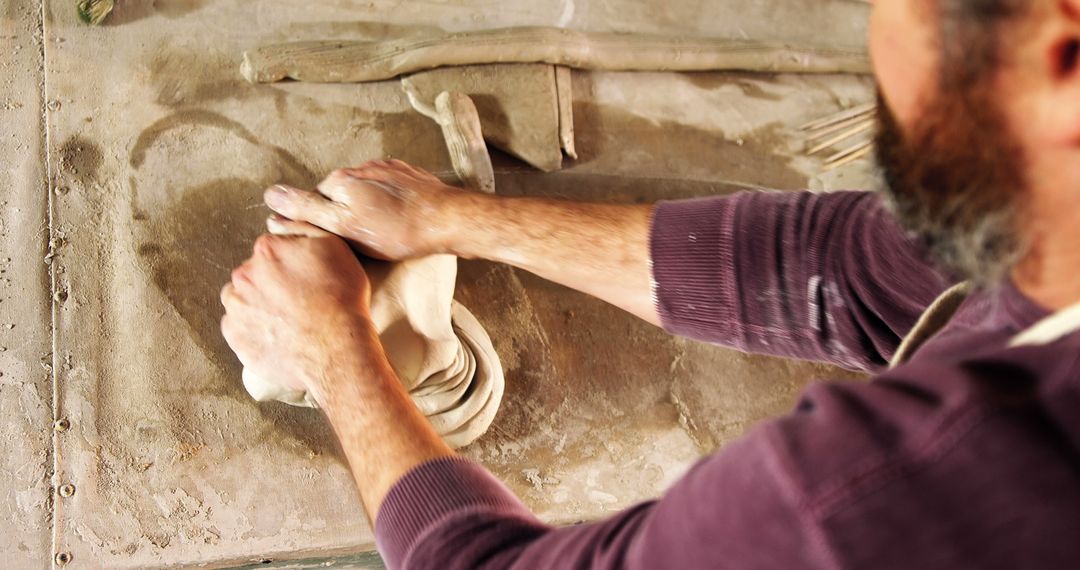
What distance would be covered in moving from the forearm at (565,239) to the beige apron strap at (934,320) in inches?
22.1

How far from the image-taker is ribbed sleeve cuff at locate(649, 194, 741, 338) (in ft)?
5.01

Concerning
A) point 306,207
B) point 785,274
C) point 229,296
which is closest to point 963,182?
point 785,274

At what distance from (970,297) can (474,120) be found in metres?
1.18

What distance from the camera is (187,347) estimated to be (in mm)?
1694

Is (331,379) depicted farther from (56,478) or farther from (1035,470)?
(1035,470)

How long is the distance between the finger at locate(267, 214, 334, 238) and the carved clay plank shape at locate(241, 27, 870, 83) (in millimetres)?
424

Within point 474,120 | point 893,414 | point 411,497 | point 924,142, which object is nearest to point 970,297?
point 924,142

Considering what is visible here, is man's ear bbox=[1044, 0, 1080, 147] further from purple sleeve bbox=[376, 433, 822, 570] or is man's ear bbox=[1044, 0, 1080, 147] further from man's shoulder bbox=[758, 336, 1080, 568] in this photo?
purple sleeve bbox=[376, 433, 822, 570]

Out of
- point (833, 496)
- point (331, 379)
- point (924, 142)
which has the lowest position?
point (331, 379)

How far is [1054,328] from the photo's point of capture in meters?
0.74

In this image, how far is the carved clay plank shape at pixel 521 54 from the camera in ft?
6.02

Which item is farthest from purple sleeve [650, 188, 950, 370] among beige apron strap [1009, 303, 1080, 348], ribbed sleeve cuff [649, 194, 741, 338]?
beige apron strap [1009, 303, 1080, 348]

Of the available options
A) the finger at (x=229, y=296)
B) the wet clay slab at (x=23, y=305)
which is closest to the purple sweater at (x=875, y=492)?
the finger at (x=229, y=296)

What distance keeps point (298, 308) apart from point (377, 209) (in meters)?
0.26
